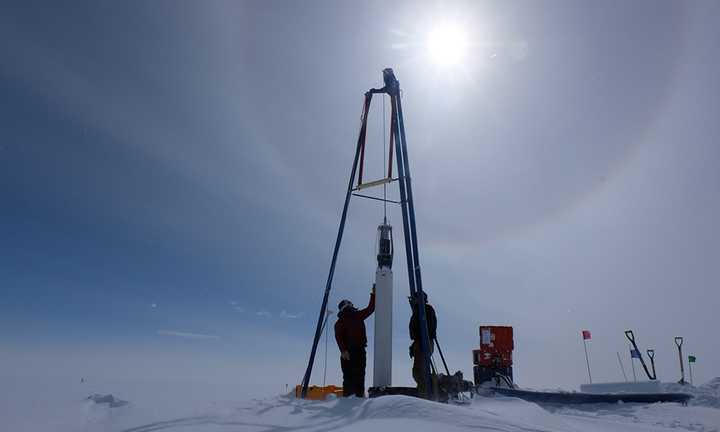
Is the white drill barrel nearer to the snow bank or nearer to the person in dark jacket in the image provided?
the person in dark jacket

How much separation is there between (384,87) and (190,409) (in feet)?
38.0

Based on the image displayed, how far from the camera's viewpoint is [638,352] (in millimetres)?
20594

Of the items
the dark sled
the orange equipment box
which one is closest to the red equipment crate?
the dark sled

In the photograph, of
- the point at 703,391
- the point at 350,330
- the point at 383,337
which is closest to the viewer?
the point at 350,330

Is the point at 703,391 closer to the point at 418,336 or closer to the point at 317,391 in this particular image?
the point at 418,336

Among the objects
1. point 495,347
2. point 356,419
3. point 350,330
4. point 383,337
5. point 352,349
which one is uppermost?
point 350,330

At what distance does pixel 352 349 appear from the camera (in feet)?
36.7

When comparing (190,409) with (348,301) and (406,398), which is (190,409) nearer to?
(406,398)

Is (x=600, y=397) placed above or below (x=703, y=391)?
below

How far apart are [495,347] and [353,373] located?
11.8m

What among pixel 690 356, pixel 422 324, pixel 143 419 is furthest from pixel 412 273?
pixel 690 356

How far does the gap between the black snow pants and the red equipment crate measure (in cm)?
1120

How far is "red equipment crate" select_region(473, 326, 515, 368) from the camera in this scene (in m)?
20.2

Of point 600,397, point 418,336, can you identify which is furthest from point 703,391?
point 418,336
